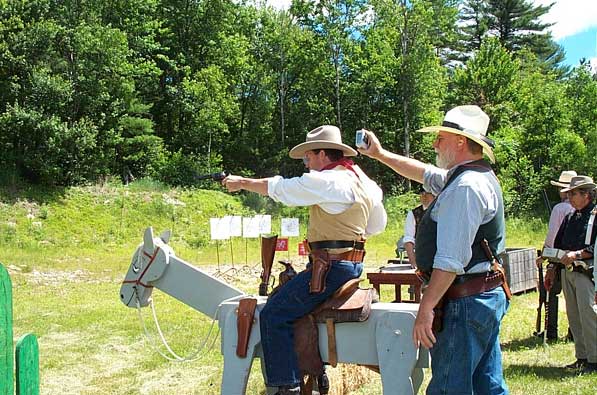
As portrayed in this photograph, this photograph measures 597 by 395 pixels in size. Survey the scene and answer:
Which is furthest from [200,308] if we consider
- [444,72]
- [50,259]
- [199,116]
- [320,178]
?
[444,72]

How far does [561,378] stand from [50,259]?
49.2ft

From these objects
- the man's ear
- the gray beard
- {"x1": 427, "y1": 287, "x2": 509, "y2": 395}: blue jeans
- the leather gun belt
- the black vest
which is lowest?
{"x1": 427, "y1": 287, "x2": 509, "y2": 395}: blue jeans

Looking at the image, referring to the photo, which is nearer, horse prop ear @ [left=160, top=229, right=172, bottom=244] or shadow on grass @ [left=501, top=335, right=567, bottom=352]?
horse prop ear @ [left=160, top=229, right=172, bottom=244]

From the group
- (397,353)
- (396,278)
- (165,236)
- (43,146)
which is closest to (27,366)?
(397,353)

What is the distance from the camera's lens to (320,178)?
3.51 m

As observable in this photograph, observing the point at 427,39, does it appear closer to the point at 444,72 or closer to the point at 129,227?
the point at 444,72

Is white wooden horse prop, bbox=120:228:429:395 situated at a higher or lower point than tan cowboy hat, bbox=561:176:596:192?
lower

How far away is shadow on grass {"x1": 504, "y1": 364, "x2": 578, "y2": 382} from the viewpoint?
235 inches

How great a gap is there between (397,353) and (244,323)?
3.05 ft

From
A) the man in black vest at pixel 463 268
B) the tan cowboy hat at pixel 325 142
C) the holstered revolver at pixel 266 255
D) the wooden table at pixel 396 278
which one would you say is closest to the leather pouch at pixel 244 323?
the holstered revolver at pixel 266 255

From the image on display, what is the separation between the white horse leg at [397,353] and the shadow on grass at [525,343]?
13.3 ft

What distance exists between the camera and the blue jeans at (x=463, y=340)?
9.39ft

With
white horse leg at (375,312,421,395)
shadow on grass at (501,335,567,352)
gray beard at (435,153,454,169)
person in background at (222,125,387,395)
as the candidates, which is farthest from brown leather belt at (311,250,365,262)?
shadow on grass at (501,335,567,352)

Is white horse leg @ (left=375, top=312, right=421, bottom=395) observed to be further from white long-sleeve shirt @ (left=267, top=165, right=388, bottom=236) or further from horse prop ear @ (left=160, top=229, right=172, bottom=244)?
horse prop ear @ (left=160, top=229, right=172, bottom=244)
